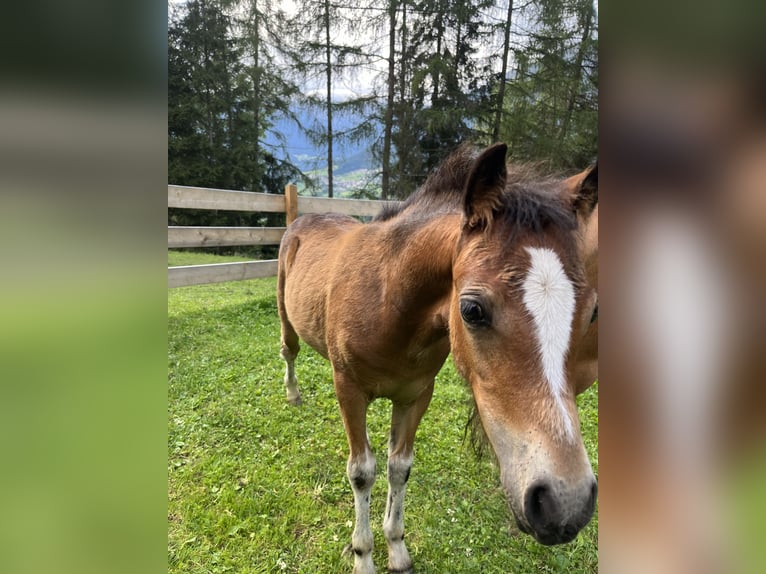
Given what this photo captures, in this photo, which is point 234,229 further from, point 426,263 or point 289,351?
point 426,263

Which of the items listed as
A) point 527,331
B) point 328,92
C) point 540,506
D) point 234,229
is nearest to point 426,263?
point 527,331

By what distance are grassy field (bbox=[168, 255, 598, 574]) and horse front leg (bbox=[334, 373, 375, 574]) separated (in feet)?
0.40

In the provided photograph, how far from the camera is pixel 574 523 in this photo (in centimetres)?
85

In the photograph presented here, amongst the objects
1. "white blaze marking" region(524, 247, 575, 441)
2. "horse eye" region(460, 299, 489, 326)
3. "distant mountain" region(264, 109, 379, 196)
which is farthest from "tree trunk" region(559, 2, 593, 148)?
"distant mountain" region(264, 109, 379, 196)

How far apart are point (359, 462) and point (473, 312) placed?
3.95 ft

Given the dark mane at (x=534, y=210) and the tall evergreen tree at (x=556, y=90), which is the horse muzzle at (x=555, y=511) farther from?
the tall evergreen tree at (x=556, y=90)

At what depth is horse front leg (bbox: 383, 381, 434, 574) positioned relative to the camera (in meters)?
2.00

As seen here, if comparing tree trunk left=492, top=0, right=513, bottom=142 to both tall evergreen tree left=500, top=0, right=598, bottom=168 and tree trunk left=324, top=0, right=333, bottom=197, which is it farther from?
tree trunk left=324, top=0, right=333, bottom=197

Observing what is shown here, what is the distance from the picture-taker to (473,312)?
1.07 metres

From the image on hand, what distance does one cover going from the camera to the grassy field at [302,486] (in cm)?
198

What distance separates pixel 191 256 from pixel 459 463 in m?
4.65

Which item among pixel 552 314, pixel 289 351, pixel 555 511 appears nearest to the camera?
pixel 555 511
